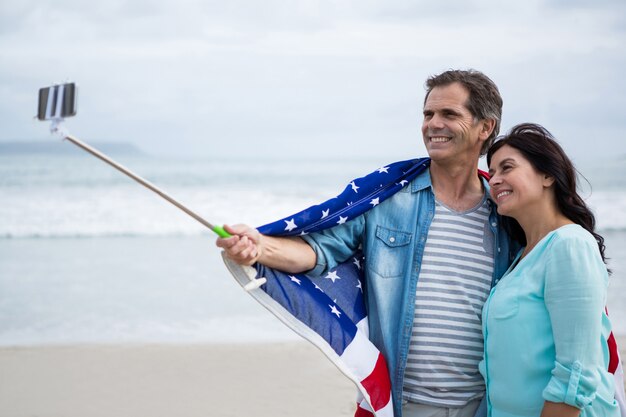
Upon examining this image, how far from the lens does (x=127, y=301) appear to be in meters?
7.80

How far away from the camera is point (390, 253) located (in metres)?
2.54

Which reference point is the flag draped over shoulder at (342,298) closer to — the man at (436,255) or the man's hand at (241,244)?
the man at (436,255)

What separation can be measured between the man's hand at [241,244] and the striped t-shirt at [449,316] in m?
0.55

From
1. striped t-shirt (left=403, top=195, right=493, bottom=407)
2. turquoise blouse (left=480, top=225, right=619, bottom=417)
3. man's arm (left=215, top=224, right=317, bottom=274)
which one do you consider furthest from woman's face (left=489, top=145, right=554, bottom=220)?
man's arm (left=215, top=224, right=317, bottom=274)

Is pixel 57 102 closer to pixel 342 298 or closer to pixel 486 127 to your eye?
pixel 342 298

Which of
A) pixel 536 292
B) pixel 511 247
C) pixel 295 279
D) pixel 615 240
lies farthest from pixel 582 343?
pixel 615 240

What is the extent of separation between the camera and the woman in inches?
80.4

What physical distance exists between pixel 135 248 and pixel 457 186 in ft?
30.9

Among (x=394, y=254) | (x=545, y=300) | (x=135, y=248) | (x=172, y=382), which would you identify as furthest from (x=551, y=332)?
(x=135, y=248)

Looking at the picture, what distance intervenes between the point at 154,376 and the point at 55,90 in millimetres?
3954

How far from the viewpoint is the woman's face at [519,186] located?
2.28 m

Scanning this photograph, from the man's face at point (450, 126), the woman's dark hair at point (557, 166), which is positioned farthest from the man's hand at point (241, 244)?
the woman's dark hair at point (557, 166)

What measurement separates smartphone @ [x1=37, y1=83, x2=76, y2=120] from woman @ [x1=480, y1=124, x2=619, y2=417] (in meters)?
1.19

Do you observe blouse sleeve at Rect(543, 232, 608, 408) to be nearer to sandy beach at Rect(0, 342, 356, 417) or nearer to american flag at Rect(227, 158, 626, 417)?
american flag at Rect(227, 158, 626, 417)
